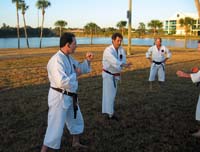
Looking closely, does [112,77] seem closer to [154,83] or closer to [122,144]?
[122,144]

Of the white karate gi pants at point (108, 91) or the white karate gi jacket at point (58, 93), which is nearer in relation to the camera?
the white karate gi jacket at point (58, 93)

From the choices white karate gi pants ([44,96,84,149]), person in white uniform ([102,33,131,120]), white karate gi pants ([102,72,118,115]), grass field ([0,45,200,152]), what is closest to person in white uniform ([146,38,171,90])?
grass field ([0,45,200,152])

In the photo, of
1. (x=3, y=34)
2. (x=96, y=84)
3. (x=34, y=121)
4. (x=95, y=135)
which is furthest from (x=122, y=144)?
(x=3, y=34)

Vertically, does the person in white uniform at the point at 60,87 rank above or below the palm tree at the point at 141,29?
below

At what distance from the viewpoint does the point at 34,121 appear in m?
6.66

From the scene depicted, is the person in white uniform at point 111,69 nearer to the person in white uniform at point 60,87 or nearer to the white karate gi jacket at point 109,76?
the white karate gi jacket at point 109,76

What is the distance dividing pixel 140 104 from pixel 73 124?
374 cm

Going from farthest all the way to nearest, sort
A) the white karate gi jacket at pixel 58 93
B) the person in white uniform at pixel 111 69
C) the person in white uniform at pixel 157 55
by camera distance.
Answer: the person in white uniform at pixel 157 55 → the person in white uniform at pixel 111 69 → the white karate gi jacket at pixel 58 93

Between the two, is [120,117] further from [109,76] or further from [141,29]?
[141,29]

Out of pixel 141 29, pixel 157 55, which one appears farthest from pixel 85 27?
pixel 157 55

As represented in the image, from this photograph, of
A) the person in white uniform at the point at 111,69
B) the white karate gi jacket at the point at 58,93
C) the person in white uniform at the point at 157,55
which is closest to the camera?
the white karate gi jacket at the point at 58,93

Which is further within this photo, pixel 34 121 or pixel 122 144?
pixel 34 121

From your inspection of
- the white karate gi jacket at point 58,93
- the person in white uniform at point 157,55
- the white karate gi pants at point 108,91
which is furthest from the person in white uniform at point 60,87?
the person in white uniform at point 157,55

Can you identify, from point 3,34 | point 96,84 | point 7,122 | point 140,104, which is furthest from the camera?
point 3,34
